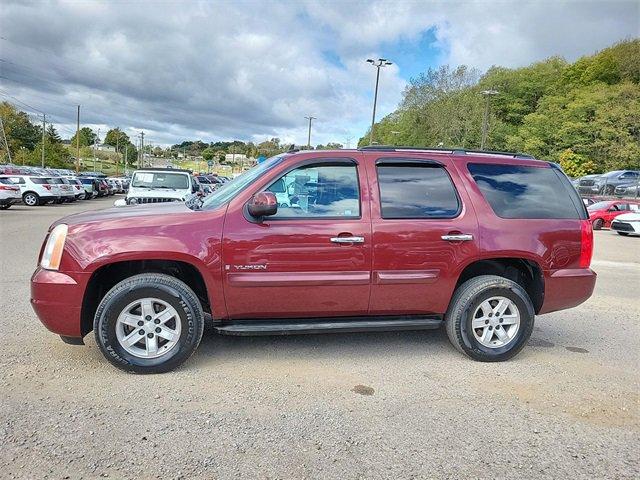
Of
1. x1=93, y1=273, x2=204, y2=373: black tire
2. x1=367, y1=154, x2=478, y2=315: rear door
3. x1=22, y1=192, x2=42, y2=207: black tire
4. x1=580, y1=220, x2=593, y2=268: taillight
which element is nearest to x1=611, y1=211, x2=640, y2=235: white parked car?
x1=580, y1=220, x2=593, y2=268: taillight

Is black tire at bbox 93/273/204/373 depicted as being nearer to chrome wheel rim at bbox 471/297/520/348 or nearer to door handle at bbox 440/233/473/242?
door handle at bbox 440/233/473/242

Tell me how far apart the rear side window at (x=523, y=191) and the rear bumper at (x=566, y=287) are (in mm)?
540

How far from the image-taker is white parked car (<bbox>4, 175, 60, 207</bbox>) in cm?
2318

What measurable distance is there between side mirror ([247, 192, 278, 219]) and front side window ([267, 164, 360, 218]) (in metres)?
0.19

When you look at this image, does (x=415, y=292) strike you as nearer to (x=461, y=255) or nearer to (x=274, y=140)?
(x=461, y=255)

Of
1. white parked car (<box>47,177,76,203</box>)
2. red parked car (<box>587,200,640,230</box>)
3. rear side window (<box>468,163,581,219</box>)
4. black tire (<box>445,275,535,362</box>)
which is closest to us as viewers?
black tire (<box>445,275,535,362</box>)

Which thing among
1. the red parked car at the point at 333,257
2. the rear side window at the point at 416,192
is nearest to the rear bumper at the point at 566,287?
the red parked car at the point at 333,257

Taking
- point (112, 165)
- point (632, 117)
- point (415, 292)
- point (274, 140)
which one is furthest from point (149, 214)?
point (112, 165)

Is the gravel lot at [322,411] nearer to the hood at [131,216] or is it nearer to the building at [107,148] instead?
the hood at [131,216]

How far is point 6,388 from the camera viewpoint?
342 cm

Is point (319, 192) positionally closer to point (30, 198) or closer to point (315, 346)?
point (315, 346)

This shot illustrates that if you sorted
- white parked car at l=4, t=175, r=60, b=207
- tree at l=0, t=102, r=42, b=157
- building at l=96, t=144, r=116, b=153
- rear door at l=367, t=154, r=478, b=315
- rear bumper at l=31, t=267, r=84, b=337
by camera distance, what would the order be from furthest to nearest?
1. building at l=96, t=144, r=116, b=153
2. tree at l=0, t=102, r=42, b=157
3. white parked car at l=4, t=175, r=60, b=207
4. rear door at l=367, t=154, r=478, b=315
5. rear bumper at l=31, t=267, r=84, b=337

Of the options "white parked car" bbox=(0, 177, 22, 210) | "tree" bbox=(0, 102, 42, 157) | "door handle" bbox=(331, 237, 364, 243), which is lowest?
"white parked car" bbox=(0, 177, 22, 210)

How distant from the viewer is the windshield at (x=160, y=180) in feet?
45.3
